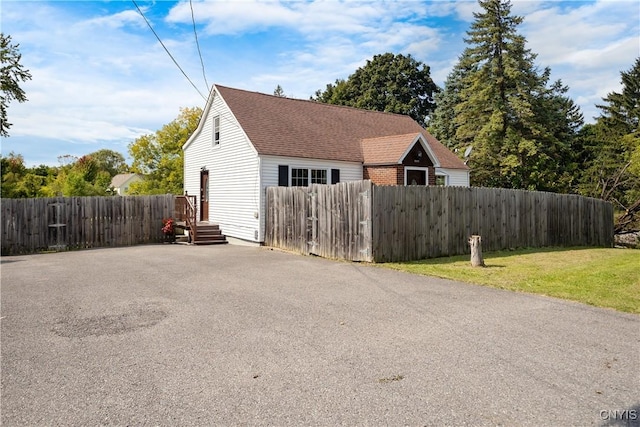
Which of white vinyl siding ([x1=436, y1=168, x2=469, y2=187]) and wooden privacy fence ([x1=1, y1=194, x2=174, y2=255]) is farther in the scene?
white vinyl siding ([x1=436, y1=168, x2=469, y2=187])

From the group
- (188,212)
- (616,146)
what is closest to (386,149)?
(188,212)

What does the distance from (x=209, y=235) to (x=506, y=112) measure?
79.4 feet

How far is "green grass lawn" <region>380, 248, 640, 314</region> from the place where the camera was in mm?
7199

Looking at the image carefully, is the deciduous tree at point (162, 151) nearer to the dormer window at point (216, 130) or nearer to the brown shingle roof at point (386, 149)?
the dormer window at point (216, 130)

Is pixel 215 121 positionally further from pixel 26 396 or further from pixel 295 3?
pixel 26 396

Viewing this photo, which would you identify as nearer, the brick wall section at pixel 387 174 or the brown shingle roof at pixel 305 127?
the brown shingle roof at pixel 305 127

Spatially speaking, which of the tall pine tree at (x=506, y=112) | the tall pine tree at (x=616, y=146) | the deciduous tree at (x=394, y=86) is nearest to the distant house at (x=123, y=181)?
the deciduous tree at (x=394, y=86)

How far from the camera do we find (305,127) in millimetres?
19547

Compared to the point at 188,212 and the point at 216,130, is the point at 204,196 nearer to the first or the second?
the point at 188,212

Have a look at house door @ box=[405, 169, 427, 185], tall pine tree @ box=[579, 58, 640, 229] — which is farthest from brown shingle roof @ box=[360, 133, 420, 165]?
tall pine tree @ box=[579, 58, 640, 229]

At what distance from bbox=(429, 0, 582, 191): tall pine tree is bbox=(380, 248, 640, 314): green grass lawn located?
63.8 feet

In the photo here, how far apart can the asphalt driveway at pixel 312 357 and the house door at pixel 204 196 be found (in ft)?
41.4

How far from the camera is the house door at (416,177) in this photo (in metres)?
18.2

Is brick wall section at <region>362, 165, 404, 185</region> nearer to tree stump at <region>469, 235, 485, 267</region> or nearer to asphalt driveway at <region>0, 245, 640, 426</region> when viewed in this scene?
tree stump at <region>469, 235, 485, 267</region>
